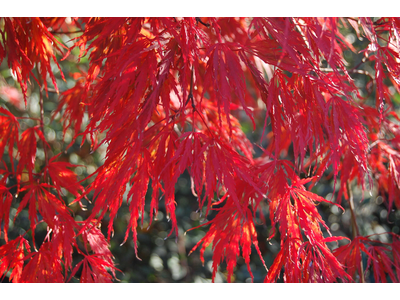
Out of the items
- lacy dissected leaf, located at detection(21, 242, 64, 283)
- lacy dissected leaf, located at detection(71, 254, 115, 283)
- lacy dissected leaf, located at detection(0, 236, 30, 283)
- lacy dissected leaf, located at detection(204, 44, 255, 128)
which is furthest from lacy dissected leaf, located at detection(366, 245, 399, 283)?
lacy dissected leaf, located at detection(0, 236, 30, 283)

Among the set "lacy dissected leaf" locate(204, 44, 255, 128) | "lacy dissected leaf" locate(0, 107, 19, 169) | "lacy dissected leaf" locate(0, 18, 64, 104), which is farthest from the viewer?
"lacy dissected leaf" locate(0, 107, 19, 169)

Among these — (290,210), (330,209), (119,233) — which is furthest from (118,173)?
(330,209)

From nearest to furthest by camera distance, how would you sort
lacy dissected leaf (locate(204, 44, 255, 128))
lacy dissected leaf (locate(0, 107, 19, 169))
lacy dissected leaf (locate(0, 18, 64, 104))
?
lacy dissected leaf (locate(204, 44, 255, 128))
lacy dissected leaf (locate(0, 18, 64, 104))
lacy dissected leaf (locate(0, 107, 19, 169))

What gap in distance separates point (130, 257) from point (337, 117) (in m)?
1.32

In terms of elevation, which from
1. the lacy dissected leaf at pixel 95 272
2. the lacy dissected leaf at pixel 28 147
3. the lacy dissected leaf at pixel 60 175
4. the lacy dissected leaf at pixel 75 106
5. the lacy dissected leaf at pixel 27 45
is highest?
the lacy dissected leaf at pixel 27 45

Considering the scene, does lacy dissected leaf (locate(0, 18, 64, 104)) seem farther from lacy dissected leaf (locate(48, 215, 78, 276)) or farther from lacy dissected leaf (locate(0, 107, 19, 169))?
lacy dissected leaf (locate(48, 215, 78, 276))

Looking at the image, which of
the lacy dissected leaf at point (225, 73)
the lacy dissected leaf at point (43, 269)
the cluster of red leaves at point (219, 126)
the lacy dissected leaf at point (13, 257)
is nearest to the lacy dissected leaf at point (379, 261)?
the cluster of red leaves at point (219, 126)

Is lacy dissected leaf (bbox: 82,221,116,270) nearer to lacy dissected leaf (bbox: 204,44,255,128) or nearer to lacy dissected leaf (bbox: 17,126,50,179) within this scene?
lacy dissected leaf (bbox: 17,126,50,179)

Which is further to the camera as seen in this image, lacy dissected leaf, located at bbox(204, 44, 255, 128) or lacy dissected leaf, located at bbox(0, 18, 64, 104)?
lacy dissected leaf, located at bbox(0, 18, 64, 104)

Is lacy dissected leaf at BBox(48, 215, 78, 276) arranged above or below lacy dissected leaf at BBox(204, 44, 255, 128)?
below

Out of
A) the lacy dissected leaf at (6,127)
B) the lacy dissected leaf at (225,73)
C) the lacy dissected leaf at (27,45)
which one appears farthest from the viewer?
the lacy dissected leaf at (6,127)

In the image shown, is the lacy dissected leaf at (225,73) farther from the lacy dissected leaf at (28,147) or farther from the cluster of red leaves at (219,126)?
the lacy dissected leaf at (28,147)

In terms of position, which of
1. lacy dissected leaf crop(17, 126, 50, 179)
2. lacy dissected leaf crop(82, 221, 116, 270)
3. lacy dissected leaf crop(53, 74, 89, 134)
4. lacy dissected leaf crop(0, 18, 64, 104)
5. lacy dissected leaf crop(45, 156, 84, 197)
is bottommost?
lacy dissected leaf crop(82, 221, 116, 270)

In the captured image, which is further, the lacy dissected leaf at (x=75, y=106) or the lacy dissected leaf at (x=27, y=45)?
the lacy dissected leaf at (x=75, y=106)
